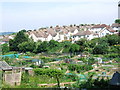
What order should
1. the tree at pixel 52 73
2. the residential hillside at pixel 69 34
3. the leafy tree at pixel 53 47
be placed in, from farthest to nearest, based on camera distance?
the residential hillside at pixel 69 34 → the leafy tree at pixel 53 47 → the tree at pixel 52 73

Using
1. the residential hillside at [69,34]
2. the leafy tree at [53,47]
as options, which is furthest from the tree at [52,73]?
the residential hillside at [69,34]

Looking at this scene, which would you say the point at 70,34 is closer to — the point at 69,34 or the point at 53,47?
the point at 69,34

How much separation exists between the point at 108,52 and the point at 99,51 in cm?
62

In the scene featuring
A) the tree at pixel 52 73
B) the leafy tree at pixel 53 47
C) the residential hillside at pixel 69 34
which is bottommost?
the tree at pixel 52 73

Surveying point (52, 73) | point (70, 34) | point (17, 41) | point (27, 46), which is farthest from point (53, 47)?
point (52, 73)

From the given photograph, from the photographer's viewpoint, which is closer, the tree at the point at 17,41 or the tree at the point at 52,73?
the tree at the point at 52,73

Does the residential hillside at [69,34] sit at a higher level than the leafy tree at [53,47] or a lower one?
higher

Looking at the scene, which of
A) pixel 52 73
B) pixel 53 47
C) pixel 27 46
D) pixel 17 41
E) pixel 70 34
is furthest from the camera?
pixel 70 34

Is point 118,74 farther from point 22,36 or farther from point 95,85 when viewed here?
point 22,36

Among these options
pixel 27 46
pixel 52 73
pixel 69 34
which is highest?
pixel 69 34

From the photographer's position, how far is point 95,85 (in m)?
6.82

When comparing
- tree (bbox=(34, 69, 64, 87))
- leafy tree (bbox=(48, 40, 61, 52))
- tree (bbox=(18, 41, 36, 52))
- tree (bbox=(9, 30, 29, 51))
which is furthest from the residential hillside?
tree (bbox=(34, 69, 64, 87))

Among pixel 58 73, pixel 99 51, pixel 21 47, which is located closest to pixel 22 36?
pixel 21 47

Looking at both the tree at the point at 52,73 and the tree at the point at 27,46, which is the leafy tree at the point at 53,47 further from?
the tree at the point at 52,73
